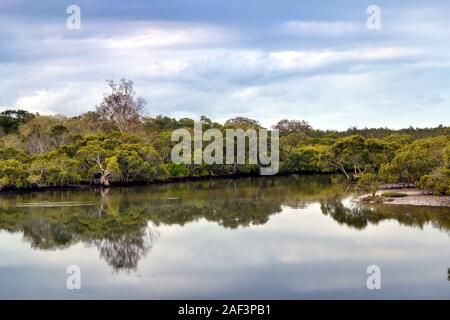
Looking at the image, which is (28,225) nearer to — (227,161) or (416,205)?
(416,205)

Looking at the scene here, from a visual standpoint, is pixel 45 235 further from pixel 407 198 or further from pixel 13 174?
pixel 13 174

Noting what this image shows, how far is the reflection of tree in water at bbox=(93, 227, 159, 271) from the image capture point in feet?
63.9

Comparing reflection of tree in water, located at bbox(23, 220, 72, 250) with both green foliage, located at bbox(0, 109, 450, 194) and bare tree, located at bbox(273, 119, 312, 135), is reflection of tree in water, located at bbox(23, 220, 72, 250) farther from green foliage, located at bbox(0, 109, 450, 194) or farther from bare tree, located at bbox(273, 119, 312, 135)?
bare tree, located at bbox(273, 119, 312, 135)

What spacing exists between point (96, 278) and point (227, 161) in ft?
143

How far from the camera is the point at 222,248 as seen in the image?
21594 millimetres

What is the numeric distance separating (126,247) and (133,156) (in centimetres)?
2972

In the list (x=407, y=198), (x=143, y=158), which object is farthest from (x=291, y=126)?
(x=407, y=198)

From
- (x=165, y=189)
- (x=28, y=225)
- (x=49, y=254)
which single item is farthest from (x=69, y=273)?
(x=165, y=189)

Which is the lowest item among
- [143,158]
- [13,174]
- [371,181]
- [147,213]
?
[147,213]

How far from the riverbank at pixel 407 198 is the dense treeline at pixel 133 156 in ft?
2.25

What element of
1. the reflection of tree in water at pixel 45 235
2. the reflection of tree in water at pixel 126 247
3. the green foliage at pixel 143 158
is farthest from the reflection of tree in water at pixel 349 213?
the reflection of tree in water at pixel 45 235

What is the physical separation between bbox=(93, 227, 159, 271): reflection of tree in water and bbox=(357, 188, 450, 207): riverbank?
14.0 metres

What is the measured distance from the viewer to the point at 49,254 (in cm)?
2159
